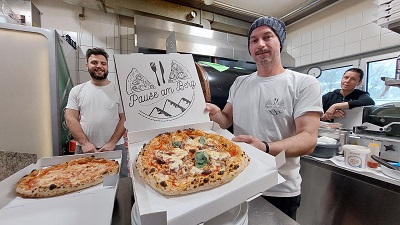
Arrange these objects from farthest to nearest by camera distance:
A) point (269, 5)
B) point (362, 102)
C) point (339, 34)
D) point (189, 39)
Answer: point (269, 5)
point (339, 34)
point (189, 39)
point (362, 102)

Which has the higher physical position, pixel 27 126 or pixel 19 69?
pixel 19 69

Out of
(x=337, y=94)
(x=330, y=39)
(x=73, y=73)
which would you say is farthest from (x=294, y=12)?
(x=73, y=73)

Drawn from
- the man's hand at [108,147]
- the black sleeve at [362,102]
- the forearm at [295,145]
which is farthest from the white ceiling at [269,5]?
the forearm at [295,145]

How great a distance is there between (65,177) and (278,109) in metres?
0.95

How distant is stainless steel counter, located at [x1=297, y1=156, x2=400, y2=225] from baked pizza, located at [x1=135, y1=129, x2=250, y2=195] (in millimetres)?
1167

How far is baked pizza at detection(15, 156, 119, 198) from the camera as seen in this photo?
579 mm

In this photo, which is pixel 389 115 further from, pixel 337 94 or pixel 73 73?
pixel 73 73

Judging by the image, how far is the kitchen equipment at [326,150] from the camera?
1406 millimetres

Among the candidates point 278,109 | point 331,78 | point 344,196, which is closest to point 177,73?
point 278,109

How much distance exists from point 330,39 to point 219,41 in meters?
1.57

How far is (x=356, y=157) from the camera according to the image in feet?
4.03

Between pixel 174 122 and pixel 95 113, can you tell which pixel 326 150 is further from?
pixel 95 113

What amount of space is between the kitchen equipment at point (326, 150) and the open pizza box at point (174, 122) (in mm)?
1118

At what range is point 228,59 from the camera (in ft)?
8.61
